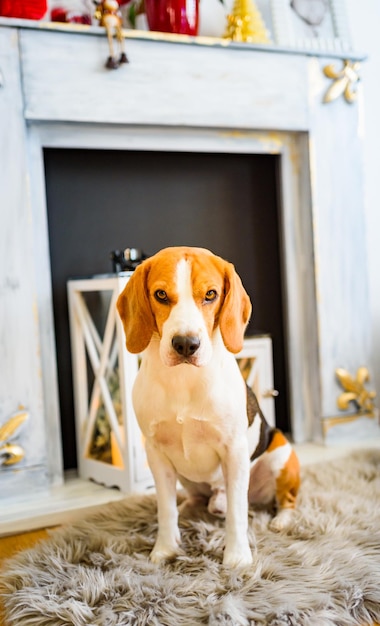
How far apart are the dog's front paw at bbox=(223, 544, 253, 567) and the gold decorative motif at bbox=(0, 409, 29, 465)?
756 mm

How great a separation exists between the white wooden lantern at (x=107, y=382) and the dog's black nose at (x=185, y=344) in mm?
645

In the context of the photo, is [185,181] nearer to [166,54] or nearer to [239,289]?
[166,54]

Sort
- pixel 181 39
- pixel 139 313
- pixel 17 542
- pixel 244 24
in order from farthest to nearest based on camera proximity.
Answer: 1. pixel 244 24
2. pixel 181 39
3. pixel 17 542
4. pixel 139 313

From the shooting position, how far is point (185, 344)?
1.04 meters

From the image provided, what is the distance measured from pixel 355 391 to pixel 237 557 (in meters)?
1.11

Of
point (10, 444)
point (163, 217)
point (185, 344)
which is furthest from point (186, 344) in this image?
point (163, 217)

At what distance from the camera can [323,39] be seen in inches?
83.0

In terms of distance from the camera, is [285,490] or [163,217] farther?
[163,217]

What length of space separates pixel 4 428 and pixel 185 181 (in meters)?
1.06

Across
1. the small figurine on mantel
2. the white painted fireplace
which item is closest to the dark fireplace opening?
the white painted fireplace

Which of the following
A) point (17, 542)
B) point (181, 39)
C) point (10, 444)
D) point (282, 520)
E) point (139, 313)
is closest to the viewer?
point (139, 313)

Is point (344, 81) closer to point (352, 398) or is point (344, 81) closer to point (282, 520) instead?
point (352, 398)

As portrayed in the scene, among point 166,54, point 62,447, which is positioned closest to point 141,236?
point 166,54

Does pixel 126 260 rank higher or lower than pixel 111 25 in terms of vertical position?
lower
